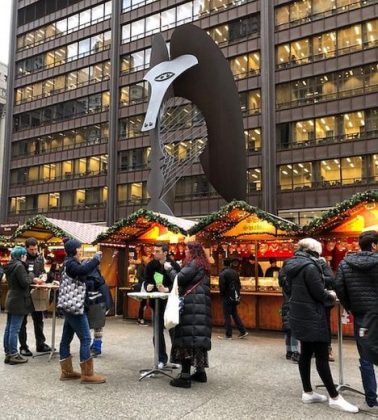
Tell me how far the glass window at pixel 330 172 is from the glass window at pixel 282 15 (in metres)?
11.6

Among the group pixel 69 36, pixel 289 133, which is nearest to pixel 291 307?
pixel 289 133

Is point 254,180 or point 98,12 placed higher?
point 98,12

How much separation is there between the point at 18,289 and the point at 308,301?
4.89 metres

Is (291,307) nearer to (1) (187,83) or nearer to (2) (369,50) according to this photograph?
(1) (187,83)

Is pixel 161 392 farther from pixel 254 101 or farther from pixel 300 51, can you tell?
pixel 300 51

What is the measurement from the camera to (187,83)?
2011 cm

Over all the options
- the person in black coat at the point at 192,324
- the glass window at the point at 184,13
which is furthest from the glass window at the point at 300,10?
the person in black coat at the point at 192,324

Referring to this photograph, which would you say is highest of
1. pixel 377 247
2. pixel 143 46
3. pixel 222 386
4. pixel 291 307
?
pixel 143 46

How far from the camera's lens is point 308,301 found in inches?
226

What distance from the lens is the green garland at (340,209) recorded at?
35.8 feet

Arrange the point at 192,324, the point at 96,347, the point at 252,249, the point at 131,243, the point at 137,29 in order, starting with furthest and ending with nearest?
the point at 137,29 < the point at 131,243 < the point at 252,249 < the point at 96,347 < the point at 192,324

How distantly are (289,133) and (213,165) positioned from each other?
19039 mm

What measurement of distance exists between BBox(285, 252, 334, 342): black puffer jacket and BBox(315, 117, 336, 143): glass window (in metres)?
30.4

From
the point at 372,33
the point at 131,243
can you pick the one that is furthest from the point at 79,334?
the point at 372,33
